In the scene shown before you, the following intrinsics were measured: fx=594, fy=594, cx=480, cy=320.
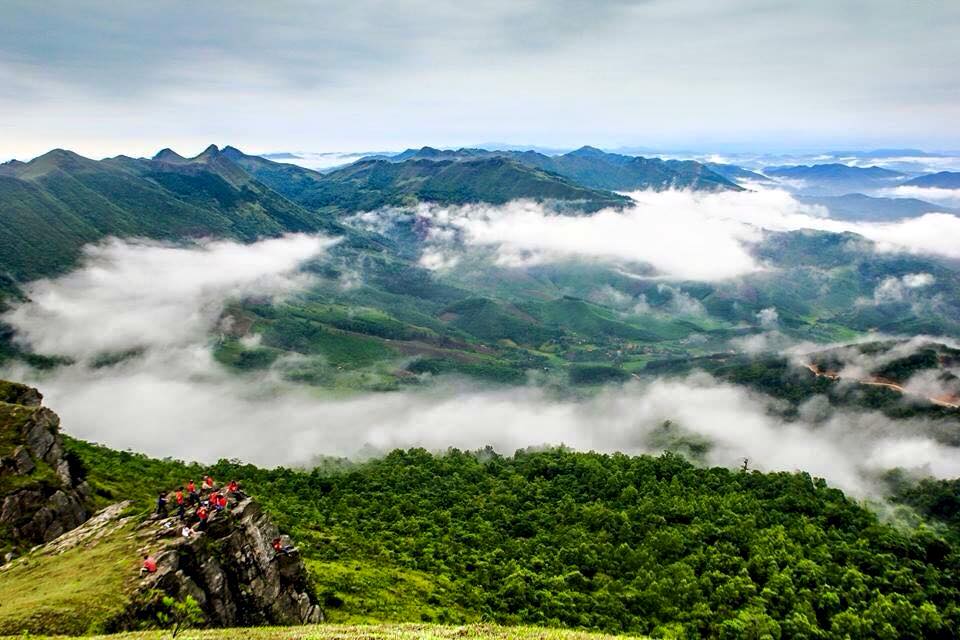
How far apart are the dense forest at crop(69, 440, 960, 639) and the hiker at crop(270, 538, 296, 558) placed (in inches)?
738

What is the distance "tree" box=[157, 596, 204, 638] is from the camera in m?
54.0

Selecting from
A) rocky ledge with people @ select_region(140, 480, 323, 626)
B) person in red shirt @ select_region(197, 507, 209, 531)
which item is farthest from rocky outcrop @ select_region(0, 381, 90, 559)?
person in red shirt @ select_region(197, 507, 209, 531)

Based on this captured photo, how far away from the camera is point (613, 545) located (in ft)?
425

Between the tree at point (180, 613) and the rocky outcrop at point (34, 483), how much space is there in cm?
3713

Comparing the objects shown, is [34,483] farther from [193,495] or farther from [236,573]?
[236,573]

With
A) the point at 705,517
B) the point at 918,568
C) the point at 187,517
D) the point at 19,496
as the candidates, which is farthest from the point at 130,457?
the point at 918,568

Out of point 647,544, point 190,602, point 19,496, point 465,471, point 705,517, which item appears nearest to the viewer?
point 190,602

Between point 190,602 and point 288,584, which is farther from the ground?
point 190,602

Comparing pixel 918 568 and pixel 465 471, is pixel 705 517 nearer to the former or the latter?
pixel 918 568

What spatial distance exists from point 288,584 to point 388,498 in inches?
3421

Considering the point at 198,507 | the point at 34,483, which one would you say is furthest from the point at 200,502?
the point at 34,483

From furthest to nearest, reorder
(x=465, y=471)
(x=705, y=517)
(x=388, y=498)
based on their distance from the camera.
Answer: (x=465, y=471), (x=388, y=498), (x=705, y=517)

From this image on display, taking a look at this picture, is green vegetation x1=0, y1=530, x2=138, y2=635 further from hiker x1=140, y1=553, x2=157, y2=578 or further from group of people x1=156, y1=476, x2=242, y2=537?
group of people x1=156, y1=476, x2=242, y2=537

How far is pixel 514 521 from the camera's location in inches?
5694
